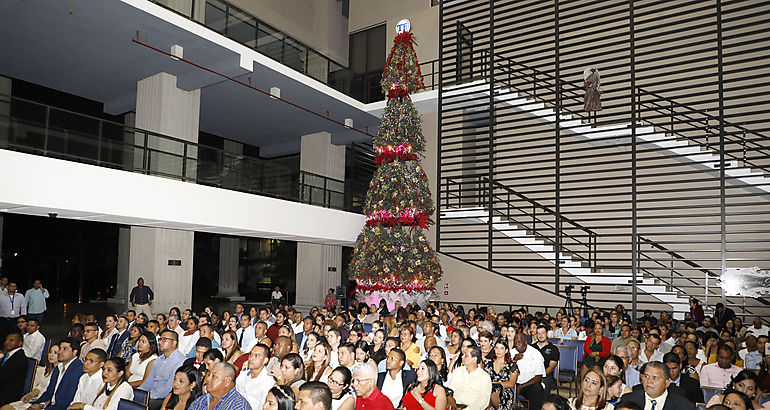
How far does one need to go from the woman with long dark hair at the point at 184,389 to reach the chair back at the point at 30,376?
85.1 inches

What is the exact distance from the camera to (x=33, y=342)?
8.13 meters

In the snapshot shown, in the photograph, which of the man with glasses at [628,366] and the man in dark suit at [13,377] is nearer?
the man in dark suit at [13,377]

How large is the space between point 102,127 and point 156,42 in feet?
10.9

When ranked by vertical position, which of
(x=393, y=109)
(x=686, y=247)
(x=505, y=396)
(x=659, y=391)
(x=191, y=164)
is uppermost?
(x=393, y=109)

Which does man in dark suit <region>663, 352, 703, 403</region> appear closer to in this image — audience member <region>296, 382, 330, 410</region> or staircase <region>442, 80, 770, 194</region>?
audience member <region>296, 382, 330, 410</region>

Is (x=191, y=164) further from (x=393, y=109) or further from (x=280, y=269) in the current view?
(x=280, y=269)

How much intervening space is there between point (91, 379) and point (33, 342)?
317cm

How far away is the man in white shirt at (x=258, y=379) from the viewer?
5516 millimetres

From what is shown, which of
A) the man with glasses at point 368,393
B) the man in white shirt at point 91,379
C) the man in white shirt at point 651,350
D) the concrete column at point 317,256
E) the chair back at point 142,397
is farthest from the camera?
the concrete column at point 317,256

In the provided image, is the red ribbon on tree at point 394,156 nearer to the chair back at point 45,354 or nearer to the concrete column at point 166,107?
the concrete column at point 166,107

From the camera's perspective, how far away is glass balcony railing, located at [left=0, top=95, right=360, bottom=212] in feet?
32.7

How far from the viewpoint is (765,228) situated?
15.3 metres

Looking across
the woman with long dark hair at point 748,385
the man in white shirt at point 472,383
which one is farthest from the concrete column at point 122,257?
the woman with long dark hair at point 748,385

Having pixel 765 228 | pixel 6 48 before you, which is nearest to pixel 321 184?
pixel 6 48
